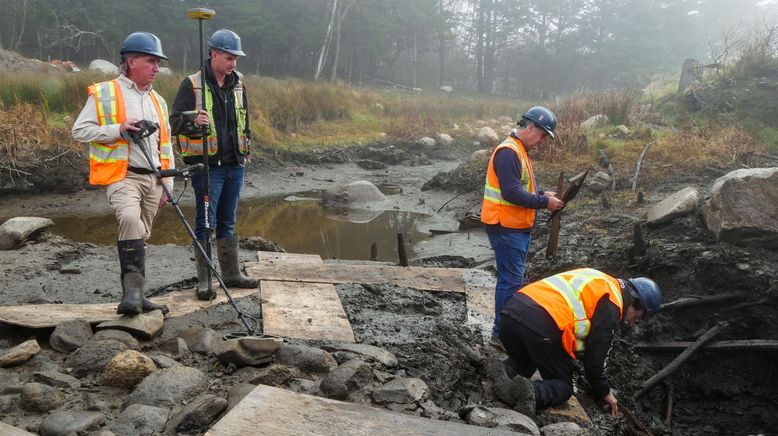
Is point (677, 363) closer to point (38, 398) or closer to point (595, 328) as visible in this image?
point (595, 328)

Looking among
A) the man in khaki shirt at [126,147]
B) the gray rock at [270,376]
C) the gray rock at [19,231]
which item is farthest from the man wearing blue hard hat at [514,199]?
the gray rock at [19,231]

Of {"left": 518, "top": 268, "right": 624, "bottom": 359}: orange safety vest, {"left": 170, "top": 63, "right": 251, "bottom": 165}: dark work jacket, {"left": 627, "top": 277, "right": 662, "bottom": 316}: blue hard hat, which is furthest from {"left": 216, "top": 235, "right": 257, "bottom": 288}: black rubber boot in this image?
{"left": 627, "top": 277, "right": 662, "bottom": 316}: blue hard hat

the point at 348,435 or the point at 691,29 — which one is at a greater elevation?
the point at 691,29

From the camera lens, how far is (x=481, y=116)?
27562mm

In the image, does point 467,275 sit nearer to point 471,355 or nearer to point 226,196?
point 471,355

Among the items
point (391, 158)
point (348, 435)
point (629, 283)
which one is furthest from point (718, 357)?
point (391, 158)

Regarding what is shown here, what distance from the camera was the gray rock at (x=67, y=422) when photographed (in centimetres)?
264

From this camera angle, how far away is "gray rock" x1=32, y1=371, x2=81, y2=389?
120 inches

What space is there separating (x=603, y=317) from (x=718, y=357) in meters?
2.12

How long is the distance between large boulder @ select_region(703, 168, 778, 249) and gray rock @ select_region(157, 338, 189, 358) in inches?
194

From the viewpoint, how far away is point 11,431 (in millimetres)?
2488

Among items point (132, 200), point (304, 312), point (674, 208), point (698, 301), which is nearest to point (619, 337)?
point (698, 301)

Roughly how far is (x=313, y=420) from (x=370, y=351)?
109 centimetres

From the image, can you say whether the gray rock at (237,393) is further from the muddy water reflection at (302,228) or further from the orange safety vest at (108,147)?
the muddy water reflection at (302,228)
